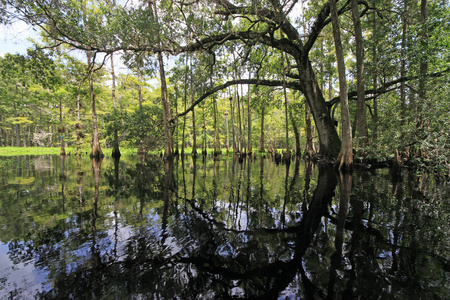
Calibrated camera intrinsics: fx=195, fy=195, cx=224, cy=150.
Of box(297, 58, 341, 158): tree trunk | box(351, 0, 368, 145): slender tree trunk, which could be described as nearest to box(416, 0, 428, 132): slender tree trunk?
box(351, 0, 368, 145): slender tree trunk

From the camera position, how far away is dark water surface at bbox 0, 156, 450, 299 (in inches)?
71.8

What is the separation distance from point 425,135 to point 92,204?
471 inches

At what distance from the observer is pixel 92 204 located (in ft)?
14.7

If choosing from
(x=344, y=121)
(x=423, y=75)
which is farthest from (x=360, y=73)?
(x=344, y=121)

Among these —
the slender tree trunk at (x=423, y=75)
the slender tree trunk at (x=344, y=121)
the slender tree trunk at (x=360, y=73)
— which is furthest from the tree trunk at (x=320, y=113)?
the slender tree trunk at (x=423, y=75)

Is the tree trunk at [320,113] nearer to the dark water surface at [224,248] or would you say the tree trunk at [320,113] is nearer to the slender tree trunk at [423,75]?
the slender tree trunk at [423,75]

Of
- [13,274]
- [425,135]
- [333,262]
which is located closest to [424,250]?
[333,262]

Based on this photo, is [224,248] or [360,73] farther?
[360,73]

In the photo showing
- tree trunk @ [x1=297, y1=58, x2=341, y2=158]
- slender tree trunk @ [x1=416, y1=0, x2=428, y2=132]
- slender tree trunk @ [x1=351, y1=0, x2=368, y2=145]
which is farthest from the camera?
tree trunk @ [x1=297, y1=58, x2=341, y2=158]

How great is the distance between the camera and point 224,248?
2.59 m

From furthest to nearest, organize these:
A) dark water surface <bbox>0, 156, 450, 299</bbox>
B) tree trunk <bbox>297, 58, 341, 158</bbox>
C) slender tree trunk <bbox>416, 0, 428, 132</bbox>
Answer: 1. tree trunk <bbox>297, 58, 341, 158</bbox>
2. slender tree trunk <bbox>416, 0, 428, 132</bbox>
3. dark water surface <bbox>0, 156, 450, 299</bbox>

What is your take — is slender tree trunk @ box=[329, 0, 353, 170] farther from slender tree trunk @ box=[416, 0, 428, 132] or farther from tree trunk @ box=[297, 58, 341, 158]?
slender tree trunk @ box=[416, 0, 428, 132]

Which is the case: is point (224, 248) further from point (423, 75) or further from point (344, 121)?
point (423, 75)

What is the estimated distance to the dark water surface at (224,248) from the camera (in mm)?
1824
